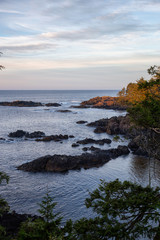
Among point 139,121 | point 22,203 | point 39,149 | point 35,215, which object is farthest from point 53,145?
point 139,121

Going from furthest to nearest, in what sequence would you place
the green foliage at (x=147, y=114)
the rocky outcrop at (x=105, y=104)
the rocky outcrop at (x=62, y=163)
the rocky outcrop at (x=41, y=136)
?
the rocky outcrop at (x=105, y=104)
the rocky outcrop at (x=41, y=136)
the rocky outcrop at (x=62, y=163)
the green foliage at (x=147, y=114)

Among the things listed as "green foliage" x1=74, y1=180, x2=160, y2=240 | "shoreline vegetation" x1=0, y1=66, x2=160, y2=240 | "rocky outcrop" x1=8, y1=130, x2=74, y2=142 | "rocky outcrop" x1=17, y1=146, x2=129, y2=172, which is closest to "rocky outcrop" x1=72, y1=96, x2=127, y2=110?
"rocky outcrop" x1=8, y1=130, x2=74, y2=142

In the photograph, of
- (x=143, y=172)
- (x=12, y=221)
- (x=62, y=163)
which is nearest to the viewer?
(x=12, y=221)

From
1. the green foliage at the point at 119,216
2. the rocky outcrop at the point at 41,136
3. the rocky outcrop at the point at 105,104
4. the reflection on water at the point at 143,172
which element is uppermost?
the rocky outcrop at the point at 105,104

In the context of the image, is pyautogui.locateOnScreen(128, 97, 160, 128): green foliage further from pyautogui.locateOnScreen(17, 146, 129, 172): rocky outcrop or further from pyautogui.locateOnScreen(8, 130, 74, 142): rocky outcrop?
pyautogui.locateOnScreen(8, 130, 74, 142): rocky outcrop

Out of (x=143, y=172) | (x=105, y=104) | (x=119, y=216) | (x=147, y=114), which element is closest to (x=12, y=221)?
(x=119, y=216)

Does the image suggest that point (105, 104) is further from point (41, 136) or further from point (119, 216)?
point (119, 216)

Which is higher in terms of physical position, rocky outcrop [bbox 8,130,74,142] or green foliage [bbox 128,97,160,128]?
green foliage [bbox 128,97,160,128]

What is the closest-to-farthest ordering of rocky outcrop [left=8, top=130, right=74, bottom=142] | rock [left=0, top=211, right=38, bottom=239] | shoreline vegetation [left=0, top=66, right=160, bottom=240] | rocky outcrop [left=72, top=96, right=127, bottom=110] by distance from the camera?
shoreline vegetation [left=0, top=66, right=160, bottom=240] < rock [left=0, top=211, right=38, bottom=239] < rocky outcrop [left=8, top=130, right=74, bottom=142] < rocky outcrop [left=72, top=96, right=127, bottom=110]

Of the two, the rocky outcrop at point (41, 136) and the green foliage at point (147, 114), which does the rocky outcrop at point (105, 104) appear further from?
the green foliage at point (147, 114)

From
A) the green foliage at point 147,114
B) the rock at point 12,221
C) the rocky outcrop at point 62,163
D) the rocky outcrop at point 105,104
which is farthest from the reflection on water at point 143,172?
the rocky outcrop at point 105,104

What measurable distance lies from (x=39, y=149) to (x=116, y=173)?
52.5 ft

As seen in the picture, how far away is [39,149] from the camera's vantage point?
126 ft

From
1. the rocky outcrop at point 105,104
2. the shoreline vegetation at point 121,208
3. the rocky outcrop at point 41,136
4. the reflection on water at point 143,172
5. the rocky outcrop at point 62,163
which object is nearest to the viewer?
the shoreline vegetation at point 121,208
